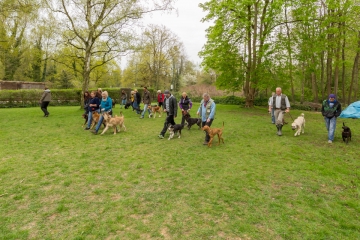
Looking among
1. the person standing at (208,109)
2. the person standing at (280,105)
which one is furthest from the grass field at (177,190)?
the person standing at (280,105)

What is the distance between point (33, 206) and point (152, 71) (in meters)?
36.1

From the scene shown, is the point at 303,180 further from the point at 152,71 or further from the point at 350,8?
the point at 152,71

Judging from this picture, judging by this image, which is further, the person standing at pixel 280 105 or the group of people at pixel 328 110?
the person standing at pixel 280 105

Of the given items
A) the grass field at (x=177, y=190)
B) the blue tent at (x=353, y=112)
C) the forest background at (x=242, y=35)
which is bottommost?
the grass field at (x=177, y=190)

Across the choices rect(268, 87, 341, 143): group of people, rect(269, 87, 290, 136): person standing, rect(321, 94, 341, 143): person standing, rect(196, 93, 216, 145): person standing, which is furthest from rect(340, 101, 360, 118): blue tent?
rect(196, 93, 216, 145): person standing

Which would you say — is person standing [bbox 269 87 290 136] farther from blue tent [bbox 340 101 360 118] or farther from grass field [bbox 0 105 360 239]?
blue tent [bbox 340 101 360 118]

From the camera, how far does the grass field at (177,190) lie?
2.89 meters

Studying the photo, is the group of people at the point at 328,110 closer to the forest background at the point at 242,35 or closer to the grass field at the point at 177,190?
the grass field at the point at 177,190

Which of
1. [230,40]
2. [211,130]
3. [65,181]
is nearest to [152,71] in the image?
[230,40]

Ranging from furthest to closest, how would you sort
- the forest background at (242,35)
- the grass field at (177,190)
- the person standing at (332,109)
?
the forest background at (242,35) < the person standing at (332,109) < the grass field at (177,190)

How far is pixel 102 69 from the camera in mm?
34188

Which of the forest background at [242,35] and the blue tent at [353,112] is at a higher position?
the forest background at [242,35]

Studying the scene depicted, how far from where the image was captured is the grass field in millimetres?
2889

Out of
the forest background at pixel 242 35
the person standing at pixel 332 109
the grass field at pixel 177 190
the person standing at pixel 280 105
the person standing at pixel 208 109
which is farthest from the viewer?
the forest background at pixel 242 35
